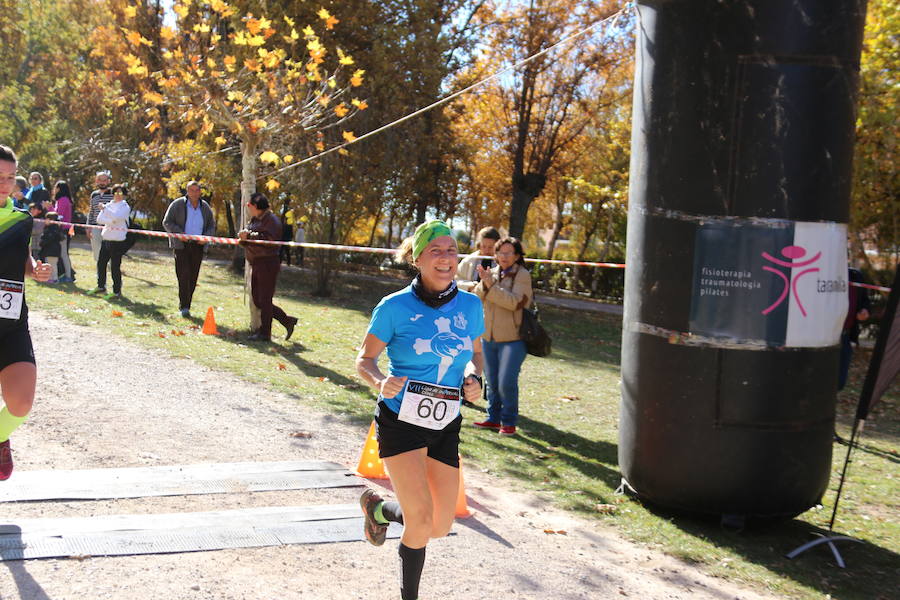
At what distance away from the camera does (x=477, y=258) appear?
30.5 ft

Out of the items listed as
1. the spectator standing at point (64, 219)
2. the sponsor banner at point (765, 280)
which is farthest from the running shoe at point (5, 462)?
the spectator standing at point (64, 219)

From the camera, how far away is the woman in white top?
590 inches

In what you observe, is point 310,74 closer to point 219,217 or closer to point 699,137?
point 699,137

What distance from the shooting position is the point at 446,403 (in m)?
4.40

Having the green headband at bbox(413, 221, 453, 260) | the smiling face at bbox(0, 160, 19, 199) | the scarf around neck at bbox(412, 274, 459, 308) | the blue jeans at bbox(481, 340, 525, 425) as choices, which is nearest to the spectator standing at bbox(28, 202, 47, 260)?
the blue jeans at bbox(481, 340, 525, 425)

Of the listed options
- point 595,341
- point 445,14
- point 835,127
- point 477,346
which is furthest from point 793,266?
point 445,14

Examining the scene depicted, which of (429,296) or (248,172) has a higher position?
(248,172)

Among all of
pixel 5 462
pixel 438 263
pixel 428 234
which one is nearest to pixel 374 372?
pixel 438 263

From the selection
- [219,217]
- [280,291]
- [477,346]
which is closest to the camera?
[477,346]

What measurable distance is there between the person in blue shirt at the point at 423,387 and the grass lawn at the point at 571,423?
2.13m

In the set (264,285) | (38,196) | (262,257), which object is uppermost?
(38,196)

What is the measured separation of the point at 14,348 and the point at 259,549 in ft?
5.86

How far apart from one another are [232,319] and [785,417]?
10627 millimetres

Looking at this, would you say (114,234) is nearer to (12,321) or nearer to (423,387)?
(12,321)
